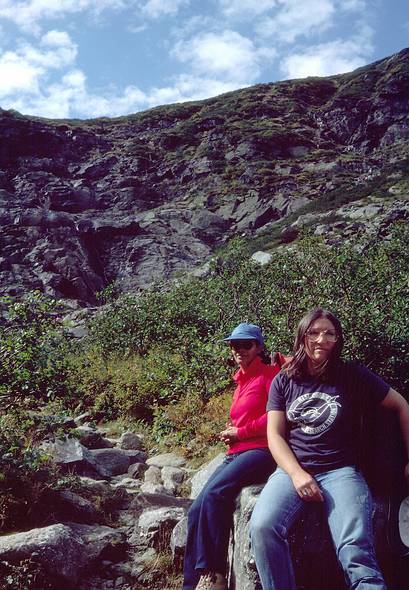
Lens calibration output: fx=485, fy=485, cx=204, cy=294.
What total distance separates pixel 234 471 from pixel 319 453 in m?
0.72

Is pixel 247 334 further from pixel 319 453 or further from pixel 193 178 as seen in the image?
pixel 193 178

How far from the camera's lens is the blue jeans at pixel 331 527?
8.94ft

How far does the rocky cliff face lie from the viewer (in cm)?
4291

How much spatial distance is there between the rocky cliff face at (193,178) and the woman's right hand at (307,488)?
28.9m

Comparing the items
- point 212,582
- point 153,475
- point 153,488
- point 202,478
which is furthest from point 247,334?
point 153,475

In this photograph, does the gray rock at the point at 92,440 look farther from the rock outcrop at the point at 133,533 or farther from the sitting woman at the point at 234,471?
the sitting woman at the point at 234,471

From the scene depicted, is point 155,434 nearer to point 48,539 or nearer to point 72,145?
point 48,539

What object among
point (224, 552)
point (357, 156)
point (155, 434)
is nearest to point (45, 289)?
point (155, 434)

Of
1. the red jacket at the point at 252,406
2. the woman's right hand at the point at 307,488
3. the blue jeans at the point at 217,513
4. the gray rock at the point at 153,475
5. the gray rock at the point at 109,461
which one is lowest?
the gray rock at the point at 153,475

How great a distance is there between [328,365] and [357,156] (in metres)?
69.3

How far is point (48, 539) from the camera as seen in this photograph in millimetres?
4055

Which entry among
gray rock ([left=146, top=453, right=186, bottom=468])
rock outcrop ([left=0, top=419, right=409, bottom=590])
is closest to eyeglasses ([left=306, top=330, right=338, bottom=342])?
rock outcrop ([left=0, top=419, right=409, bottom=590])

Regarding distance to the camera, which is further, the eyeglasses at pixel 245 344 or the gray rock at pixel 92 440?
the gray rock at pixel 92 440

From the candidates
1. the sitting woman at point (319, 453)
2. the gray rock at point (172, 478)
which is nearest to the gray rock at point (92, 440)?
the gray rock at point (172, 478)
